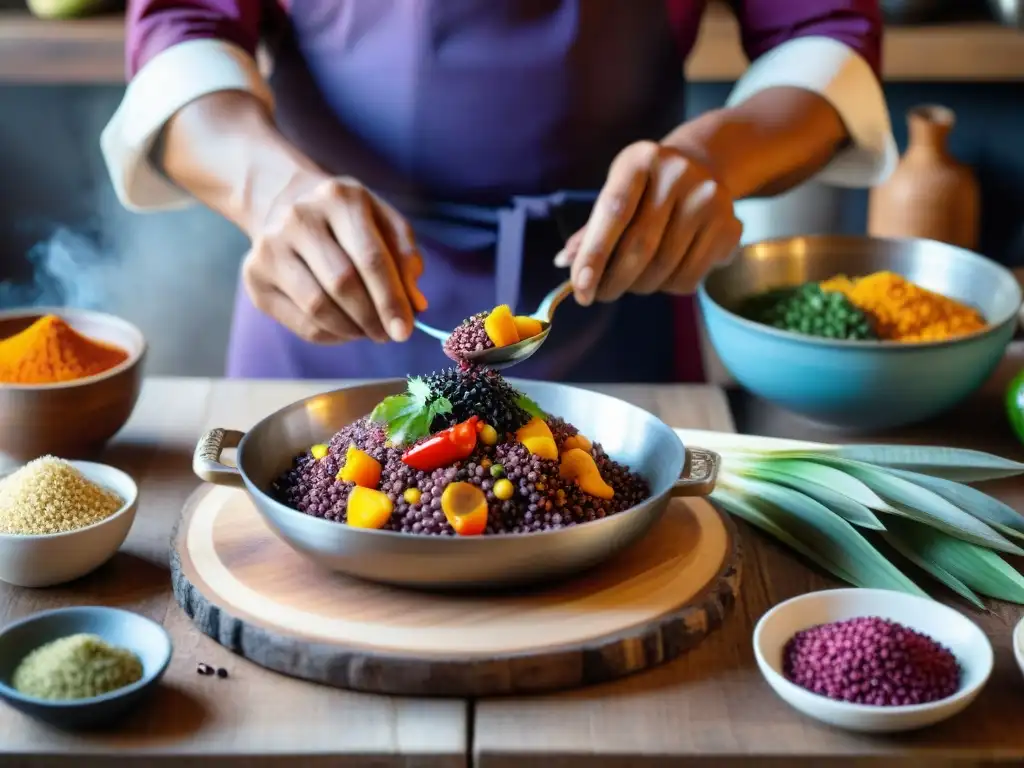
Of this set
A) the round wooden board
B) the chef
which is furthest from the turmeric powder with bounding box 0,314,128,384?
the round wooden board

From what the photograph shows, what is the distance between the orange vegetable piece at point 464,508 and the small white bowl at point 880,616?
10.8 inches

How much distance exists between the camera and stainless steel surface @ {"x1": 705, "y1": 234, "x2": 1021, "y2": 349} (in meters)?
1.77

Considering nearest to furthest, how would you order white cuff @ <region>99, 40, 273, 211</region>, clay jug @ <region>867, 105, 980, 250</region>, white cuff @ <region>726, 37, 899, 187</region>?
white cuff @ <region>99, 40, 273, 211</region>, white cuff @ <region>726, 37, 899, 187</region>, clay jug @ <region>867, 105, 980, 250</region>

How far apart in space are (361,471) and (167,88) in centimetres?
83

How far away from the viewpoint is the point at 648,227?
1.54 metres

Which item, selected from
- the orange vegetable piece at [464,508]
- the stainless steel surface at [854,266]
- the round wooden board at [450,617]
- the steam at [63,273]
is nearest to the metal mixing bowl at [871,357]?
the stainless steel surface at [854,266]

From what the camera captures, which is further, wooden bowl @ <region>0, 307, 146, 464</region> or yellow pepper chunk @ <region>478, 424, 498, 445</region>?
wooden bowl @ <region>0, 307, 146, 464</region>

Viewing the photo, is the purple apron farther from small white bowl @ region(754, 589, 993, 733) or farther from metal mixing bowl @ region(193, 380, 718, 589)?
small white bowl @ region(754, 589, 993, 733)

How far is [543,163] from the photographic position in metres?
1.88

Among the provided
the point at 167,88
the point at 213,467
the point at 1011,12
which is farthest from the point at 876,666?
the point at 1011,12

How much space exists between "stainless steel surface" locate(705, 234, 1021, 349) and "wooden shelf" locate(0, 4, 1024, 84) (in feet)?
3.57

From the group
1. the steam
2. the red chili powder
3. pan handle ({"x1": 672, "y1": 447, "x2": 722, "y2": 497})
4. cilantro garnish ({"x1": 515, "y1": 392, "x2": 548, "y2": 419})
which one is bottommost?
the steam

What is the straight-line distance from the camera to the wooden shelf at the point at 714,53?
281 cm

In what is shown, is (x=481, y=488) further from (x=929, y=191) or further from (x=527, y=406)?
(x=929, y=191)
